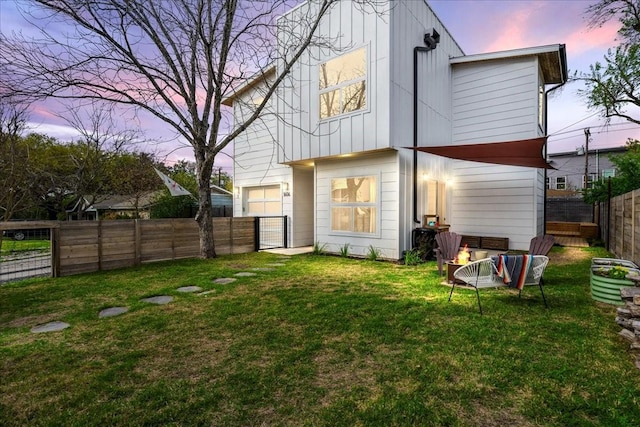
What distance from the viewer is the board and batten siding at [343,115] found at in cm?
689

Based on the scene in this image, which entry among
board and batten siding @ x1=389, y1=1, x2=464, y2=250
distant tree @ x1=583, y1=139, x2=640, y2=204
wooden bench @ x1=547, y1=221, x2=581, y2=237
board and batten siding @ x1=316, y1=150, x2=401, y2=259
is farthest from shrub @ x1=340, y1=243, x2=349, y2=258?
wooden bench @ x1=547, y1=221, x2=581, y2=237

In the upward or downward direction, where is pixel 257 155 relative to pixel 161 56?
downward

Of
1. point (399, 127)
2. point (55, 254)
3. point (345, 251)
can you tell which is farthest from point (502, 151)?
point (55, 254)

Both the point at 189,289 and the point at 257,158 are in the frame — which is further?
the point at 257,158

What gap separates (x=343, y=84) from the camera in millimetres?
7699

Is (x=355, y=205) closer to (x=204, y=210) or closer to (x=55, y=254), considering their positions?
(x=204, y=210)

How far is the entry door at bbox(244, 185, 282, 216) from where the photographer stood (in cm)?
1039

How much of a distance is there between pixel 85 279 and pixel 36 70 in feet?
13.4

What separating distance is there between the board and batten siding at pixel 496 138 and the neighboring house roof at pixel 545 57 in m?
0.21

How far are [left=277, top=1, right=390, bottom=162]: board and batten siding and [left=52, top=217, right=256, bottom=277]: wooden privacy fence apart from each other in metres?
2.93

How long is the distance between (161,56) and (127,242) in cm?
425

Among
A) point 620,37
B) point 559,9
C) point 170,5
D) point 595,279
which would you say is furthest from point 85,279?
point 620,37

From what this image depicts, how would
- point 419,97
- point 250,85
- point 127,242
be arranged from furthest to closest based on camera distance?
point 250,85
point 419,97
point 127,242

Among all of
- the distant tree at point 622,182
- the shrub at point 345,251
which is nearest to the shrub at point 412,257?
the shrub at point 345,251
